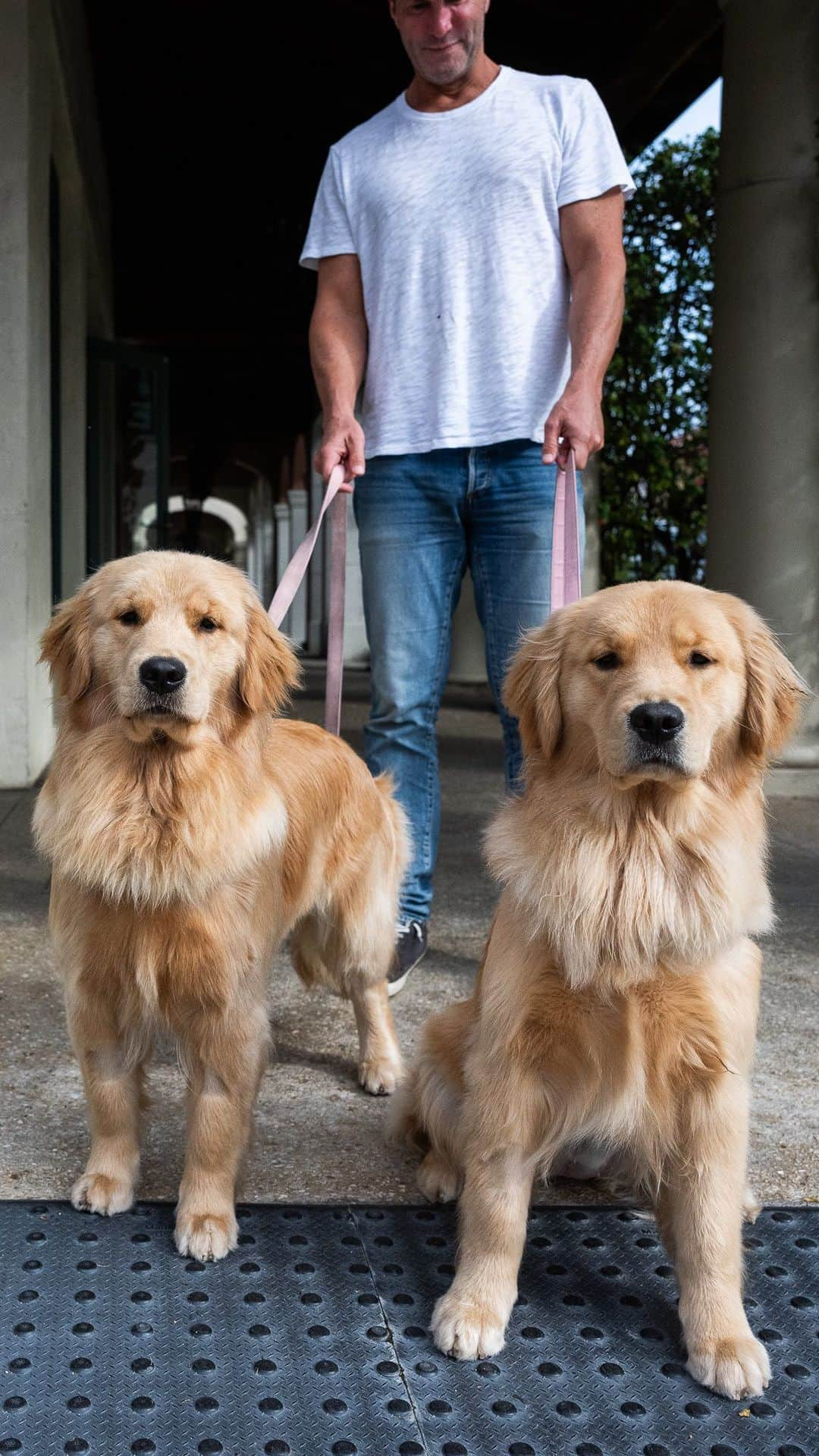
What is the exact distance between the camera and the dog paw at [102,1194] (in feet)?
7.11

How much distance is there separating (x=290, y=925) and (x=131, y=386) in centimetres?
1080

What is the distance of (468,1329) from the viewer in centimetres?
178

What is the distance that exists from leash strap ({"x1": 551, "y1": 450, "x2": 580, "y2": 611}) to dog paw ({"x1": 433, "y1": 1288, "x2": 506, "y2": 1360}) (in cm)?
146

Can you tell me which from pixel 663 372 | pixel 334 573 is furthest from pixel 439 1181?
pixel 663 372

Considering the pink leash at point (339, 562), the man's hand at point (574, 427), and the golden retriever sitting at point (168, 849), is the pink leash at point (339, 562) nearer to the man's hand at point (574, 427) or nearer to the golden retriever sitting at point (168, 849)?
the man's hand at point (574, 427)

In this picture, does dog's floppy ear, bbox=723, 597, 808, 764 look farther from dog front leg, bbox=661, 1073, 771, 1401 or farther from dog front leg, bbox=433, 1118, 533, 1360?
dog front leg, bbox=433, 1118, 533, 1360

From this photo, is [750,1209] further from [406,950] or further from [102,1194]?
[406,950]

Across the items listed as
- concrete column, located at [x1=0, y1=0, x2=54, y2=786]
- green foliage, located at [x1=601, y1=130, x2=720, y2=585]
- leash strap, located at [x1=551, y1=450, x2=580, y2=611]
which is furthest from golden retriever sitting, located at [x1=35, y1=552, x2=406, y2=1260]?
green foliage, located at [x1=601, y1=130, x2=720, y2=585]

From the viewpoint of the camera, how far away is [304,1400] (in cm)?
166

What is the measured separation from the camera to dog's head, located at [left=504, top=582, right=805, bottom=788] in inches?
70.4

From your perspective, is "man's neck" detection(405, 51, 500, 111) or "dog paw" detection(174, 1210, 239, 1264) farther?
"man's neck" detection(405, 51, 500, 111)

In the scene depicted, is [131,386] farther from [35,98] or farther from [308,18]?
[35,98]

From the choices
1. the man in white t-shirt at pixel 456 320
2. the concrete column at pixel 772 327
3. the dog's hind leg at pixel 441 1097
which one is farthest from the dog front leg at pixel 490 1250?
the concrete column at pixel 772 327

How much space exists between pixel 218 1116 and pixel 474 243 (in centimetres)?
222
